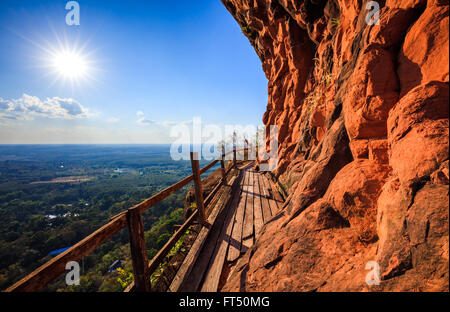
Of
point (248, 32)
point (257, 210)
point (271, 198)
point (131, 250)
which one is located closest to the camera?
point (131, 250)

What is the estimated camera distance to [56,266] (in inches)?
50.1

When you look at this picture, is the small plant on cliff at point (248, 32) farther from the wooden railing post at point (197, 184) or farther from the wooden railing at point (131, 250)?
the wooden railing at point (131, 250)

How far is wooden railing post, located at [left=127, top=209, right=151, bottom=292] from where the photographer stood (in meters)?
2.02

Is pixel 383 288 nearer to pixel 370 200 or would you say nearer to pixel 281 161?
pixel 370 200

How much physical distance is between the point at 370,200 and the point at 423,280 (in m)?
0.97

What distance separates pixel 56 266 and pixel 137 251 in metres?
0.93

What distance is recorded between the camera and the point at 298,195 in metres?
3.02

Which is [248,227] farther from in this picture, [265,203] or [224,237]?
[265,203]

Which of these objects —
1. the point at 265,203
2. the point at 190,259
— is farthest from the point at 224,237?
the point at 265,203

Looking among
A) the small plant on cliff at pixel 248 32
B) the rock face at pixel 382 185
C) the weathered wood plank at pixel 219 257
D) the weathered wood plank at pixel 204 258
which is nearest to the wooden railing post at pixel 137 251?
the weathered wood plank at pixel 204 258

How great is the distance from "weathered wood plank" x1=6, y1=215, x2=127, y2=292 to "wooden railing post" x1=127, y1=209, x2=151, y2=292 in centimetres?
21

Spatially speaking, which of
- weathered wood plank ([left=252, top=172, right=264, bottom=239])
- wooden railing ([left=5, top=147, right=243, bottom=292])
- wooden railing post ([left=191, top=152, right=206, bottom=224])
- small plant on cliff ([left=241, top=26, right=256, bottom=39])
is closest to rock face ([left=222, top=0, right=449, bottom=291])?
weathered wood plank ([left=252, top=172, right=264, bottom=239])

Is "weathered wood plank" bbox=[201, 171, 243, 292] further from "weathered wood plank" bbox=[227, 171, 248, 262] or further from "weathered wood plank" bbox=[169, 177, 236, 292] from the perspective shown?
"weathered wood plank" bbox=[169, 177, 236, 292]

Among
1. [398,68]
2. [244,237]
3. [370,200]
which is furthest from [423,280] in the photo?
[244,237]
